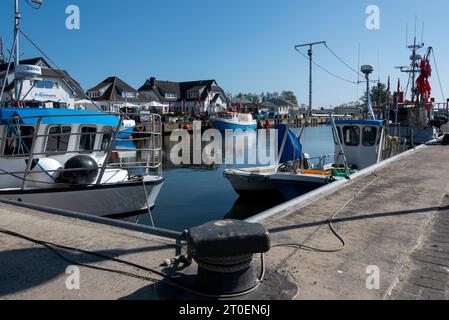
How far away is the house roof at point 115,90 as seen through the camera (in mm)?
67062

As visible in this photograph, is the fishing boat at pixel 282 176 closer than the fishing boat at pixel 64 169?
No

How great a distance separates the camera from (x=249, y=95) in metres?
146

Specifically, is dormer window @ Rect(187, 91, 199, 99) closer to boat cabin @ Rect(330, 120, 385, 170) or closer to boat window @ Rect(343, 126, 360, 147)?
boat cabin @ Rect(330, 120, 385, 170)

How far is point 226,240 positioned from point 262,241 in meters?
0.30

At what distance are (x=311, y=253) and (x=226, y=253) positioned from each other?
152 cm

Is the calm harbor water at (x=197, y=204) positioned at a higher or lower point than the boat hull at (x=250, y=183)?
lower

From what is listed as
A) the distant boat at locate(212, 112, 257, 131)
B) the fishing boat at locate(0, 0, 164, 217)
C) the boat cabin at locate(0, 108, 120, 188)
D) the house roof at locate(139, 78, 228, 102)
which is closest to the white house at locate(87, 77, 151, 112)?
the house roof at locate(139, 78, 228, 102)

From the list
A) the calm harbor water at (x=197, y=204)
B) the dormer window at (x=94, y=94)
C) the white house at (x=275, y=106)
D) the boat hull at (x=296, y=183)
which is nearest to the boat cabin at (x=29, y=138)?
the calm harbor water at (x=197, y=204)

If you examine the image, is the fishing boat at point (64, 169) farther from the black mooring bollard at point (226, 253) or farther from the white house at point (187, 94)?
the white house at point (187, 94)

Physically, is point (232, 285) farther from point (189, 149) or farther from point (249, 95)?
point (249, 95)

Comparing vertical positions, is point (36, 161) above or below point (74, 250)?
above

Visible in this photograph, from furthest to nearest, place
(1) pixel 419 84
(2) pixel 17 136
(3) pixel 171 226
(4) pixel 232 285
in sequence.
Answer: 1. (1) pixel 419 84
2. (3) pixel 171 226
3. (2) pixel 17 136
4. (4) pixel 232 285

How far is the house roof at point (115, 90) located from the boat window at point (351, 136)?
55806 millimetres
